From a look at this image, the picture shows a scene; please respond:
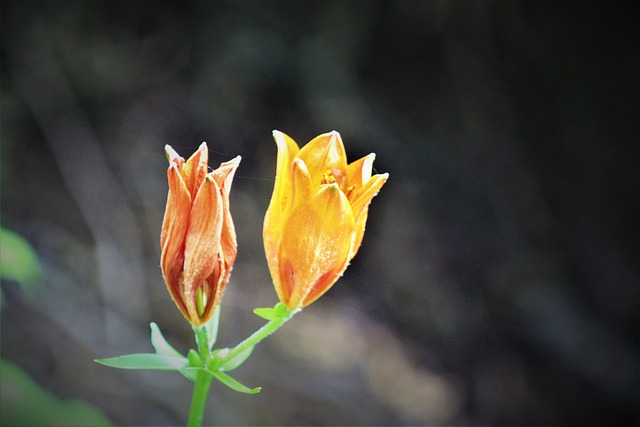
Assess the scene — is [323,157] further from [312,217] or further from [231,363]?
[231,363]

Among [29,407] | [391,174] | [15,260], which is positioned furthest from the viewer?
[391,174]

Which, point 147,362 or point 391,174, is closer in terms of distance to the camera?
point 147,362

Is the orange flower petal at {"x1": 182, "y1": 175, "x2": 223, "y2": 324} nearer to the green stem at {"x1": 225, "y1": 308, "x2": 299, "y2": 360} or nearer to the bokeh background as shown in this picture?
the green stem at {"x1": 225, "y1": 308, "x2": 299, "y2": 360}

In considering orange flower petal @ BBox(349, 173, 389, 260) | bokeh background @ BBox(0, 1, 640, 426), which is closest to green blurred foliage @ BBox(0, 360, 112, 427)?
orange flower petal @ BBox(349, 173, 389, 260)

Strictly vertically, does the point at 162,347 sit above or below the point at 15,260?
below

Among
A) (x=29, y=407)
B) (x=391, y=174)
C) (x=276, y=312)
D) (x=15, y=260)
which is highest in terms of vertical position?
(x=391, y=174)

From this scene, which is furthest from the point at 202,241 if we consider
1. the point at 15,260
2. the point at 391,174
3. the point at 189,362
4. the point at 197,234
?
the point at 391,174

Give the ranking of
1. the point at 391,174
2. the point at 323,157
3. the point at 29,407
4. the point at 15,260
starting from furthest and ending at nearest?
the point at 391,174, the point at 15,260, the point at 323,157, the point at 29,407
